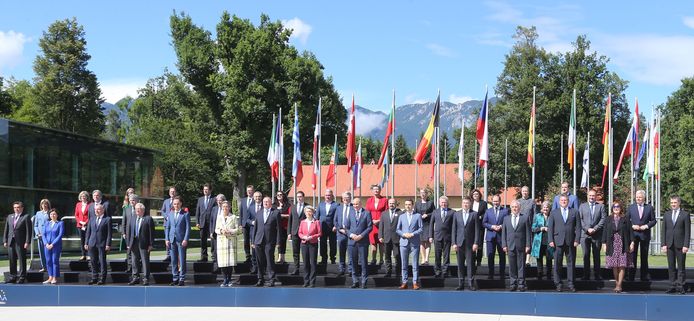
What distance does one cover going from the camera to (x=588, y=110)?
5694 cm

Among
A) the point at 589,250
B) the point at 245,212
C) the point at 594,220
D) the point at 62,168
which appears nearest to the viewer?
the point at 594,220

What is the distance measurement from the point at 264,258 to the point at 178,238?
68.6 inches

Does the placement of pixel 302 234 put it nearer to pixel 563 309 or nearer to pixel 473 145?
pixel 563 309

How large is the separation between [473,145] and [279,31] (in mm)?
16784

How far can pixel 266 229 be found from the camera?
16.8 metres

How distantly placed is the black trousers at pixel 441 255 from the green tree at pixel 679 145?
43.5m

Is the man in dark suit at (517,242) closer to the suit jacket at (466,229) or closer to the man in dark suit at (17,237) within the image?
the suit jacket at (466,229)

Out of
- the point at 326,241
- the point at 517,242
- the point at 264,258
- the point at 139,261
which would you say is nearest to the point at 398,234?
the point at 326,241

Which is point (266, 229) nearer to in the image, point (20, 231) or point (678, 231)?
point (20, 231)

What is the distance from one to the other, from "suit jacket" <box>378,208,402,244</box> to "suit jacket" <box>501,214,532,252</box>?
7.28 feet

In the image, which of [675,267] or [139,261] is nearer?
[675,267]

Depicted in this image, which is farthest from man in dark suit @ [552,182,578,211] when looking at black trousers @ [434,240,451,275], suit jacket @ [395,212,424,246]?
suit jacket @ [395,212,424,246]

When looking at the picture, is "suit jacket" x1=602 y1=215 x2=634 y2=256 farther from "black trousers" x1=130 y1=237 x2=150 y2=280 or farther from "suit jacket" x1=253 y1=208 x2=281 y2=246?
"black trousers" x1=130 y1=237 x2=150 y2=280

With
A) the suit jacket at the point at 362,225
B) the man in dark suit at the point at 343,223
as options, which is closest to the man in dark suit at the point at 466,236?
the suit jacket at the point at 362,225
